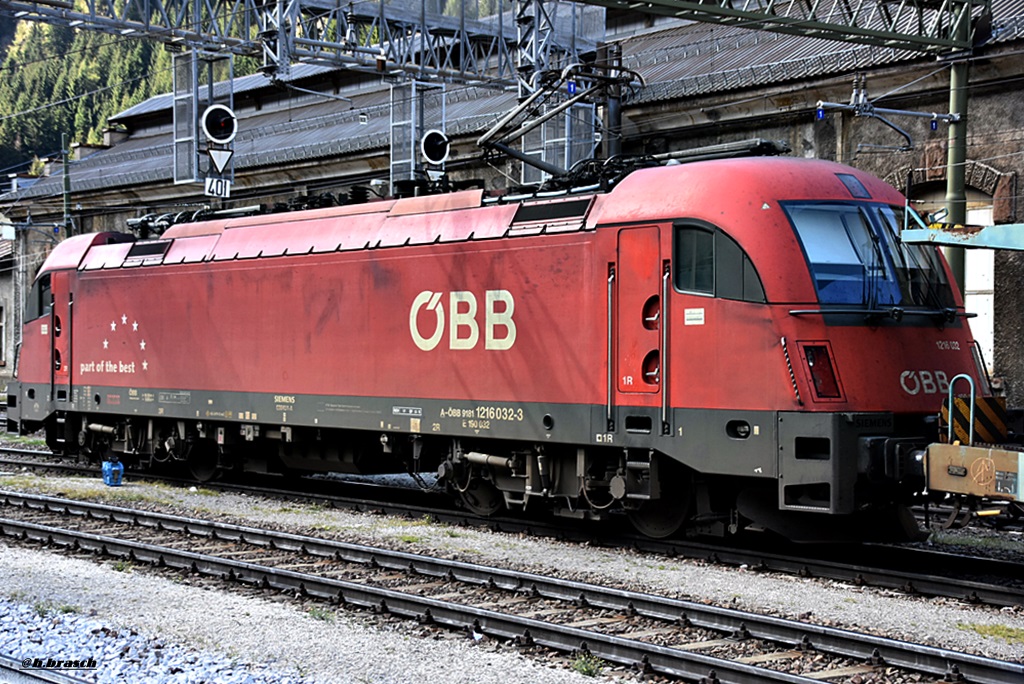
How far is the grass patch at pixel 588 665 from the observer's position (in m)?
8.42

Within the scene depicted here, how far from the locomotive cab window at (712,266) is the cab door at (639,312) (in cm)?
26

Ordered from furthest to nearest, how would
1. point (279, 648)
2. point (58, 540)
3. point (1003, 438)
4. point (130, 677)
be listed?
point (58, 540)
point (1003, 438)
point (279, 648)
point (130, 677)

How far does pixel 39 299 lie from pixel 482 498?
34.4ft

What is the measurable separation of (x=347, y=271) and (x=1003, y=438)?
8.05 metres

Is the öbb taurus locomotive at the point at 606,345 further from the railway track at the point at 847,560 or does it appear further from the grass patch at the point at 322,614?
the grass patch at the point at 322,614

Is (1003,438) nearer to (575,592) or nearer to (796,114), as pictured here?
(575,592)

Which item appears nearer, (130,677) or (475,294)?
(130,677)

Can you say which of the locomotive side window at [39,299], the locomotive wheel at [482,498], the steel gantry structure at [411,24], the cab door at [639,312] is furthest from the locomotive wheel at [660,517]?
the locomotive side window at [39,299]

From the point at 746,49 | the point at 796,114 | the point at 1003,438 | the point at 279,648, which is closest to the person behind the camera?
the point at 279,648

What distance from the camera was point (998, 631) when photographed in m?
9.34

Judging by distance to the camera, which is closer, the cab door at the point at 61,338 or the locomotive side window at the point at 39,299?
the cab door at the point at 61,338

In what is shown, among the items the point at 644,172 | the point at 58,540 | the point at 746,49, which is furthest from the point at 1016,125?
the point at 58,540

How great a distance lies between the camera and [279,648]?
9039 millimetres

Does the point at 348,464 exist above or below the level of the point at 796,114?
below
